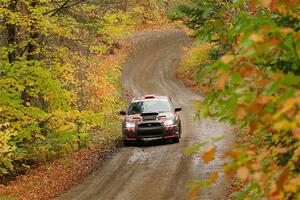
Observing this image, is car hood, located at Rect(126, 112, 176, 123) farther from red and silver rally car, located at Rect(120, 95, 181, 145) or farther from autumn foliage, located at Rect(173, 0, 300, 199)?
autumn foliage, located at Rect(173, 0, 300, 199)

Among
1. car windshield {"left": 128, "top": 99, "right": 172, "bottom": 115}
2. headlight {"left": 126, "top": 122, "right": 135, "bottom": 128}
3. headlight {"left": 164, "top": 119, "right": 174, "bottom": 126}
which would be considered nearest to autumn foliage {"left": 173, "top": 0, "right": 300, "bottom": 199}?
headlight {"left": 164, "top": 119, "right": 174, "bottom": 126}

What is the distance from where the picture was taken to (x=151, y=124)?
1844 centimetres

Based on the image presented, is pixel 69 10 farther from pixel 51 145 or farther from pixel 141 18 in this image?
pixel 141 18

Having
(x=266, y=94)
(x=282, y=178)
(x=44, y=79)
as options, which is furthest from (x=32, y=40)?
(x=282, y=178)

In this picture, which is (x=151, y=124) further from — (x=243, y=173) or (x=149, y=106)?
(x=243, y=173)

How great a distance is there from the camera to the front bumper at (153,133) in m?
18.2

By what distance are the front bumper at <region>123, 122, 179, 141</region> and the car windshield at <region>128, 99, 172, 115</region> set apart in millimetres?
821

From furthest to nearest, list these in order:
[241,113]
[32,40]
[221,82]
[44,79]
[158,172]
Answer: [32,40], [44,79], [158,172], [241,113], [221,82]

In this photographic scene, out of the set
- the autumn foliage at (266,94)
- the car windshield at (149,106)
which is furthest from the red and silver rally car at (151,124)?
the autumn foliage at (266,94)

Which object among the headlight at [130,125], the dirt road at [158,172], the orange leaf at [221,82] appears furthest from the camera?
the headlight at [130,125]

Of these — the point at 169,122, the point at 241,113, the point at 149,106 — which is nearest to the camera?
the point at 241,113

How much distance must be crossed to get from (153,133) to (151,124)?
13.9 inches

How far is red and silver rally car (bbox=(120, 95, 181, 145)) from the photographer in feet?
60.1

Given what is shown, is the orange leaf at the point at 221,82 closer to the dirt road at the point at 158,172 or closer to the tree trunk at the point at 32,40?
the dirt road at the point at 158,172
